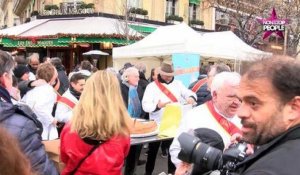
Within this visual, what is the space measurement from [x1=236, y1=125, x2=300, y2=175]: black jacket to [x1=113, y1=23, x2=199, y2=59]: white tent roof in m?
11.2

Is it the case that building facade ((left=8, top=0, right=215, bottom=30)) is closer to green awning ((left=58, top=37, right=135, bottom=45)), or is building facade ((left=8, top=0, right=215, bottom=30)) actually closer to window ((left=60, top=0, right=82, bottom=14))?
window ((left=60, top=0, right=82, bottom=14))

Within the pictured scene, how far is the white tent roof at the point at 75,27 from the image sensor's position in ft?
82.7

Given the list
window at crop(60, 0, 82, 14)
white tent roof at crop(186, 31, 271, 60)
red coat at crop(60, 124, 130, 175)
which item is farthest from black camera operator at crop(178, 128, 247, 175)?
window at crop(60, 0, 82, 14)

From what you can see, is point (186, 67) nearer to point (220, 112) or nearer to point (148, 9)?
point (220, 112)

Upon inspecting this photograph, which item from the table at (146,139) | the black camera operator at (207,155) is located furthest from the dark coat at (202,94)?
the black camera operator at (207,155)

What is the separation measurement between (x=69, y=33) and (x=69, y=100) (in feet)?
61.6

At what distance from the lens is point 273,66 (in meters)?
1.87

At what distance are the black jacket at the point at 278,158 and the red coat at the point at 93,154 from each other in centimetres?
197

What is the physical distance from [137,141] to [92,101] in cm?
210

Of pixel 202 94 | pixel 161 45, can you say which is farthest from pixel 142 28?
pixel 202 94

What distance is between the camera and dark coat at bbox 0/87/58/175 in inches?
108

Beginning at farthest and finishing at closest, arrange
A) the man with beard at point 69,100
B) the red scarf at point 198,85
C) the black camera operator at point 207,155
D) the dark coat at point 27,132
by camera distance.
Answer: the red scarf at point 198,85, the man with beard at point 69,100, the dark coat at point 27,132, the black camera operator at point 207,155

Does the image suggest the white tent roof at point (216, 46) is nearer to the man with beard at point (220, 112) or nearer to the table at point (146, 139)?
the table at point (146, 139)

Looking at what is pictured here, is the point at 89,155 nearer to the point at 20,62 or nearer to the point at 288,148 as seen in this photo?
the point at 288,148
